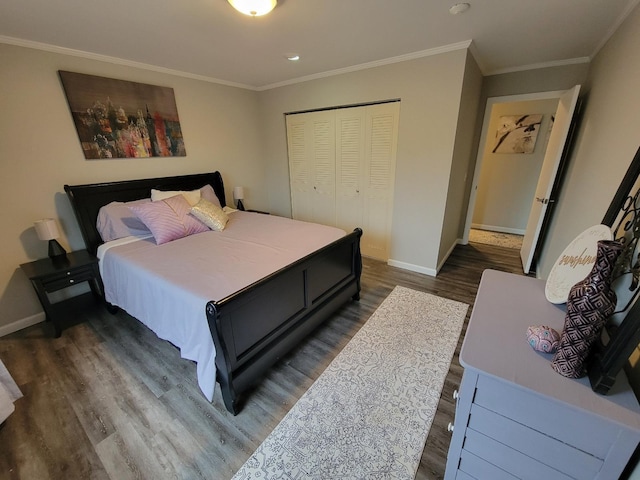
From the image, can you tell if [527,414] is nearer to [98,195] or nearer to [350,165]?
[350,165]

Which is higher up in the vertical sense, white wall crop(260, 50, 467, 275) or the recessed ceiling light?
the recessed ceiling light

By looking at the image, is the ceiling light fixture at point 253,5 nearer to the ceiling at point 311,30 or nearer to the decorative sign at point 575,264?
the ceiling at point 311,30

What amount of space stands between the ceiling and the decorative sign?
5.61 ft

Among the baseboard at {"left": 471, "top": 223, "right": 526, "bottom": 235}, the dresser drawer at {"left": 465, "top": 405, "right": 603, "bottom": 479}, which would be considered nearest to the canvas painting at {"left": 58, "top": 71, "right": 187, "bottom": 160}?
the dresser drawer at {"left": 465, "top": 405, "right": 603, "bottom": 479}

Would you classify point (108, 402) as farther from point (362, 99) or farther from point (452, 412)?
point (362, 99)

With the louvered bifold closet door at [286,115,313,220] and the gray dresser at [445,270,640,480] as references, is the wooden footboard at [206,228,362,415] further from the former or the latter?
the louvered bifold closet door at [286,115,313,220]

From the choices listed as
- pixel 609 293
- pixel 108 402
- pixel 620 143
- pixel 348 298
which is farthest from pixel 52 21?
pixel 620 143

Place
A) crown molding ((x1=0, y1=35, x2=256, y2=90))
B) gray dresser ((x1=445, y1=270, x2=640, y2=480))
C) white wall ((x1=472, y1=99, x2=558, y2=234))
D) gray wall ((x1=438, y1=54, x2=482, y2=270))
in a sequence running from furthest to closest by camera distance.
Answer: white wall ((x1=472, y1=99, x2=558, y2=234))
gray wall ((x1=438, y1=54, x2=482, y2=270))
crown molding ((x1=0, y1=35, x2=256, y2=90))
gray dresser ((x1=445, y1=270, x2=640, y2=480))

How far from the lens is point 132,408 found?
5.31 feet

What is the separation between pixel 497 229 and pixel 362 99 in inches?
146

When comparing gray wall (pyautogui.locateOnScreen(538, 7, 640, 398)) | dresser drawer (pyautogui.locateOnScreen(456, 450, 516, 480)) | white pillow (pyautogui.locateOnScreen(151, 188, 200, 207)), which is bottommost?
dresser drawer (pyautogui.locateOnScreen(456, 450, 516, 480))

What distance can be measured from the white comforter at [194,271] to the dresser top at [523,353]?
1.26 meters

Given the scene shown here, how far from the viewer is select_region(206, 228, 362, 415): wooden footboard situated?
1.47 m

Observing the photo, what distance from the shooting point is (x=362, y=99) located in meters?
3.12
